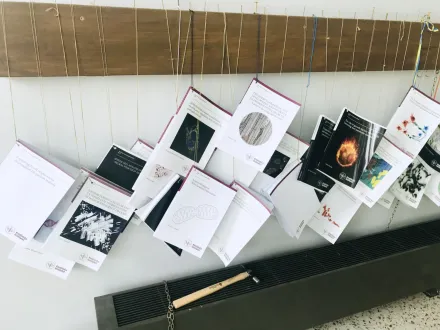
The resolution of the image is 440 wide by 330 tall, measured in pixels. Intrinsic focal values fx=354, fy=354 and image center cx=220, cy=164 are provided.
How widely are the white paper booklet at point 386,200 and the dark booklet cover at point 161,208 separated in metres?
0.68

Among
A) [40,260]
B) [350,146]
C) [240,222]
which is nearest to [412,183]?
[350,146]

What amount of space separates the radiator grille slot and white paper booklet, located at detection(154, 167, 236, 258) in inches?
5.4

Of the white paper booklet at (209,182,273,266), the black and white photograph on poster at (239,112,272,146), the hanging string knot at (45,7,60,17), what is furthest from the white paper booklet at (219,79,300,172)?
the hanging string knot at (45,7,60,17)

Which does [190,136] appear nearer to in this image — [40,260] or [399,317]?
[40,260]

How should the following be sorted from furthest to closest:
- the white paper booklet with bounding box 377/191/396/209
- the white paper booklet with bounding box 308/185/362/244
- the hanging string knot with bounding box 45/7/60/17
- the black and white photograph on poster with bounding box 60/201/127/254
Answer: the white paper booklet with bounding box 377/191/396/209 → the white paper booklet with bounding box 308/185/362/244 → the black and white photograph on poster with bounding box 60/201/127/254 → the hanging string knot with bounding box 45/7/60/17

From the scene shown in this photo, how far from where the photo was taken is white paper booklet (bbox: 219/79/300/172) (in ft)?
2.57

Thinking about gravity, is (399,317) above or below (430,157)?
below

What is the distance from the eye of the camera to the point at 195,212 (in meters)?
0.80

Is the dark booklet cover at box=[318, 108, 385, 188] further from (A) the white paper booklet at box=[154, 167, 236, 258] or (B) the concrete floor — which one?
(B) the concrete floor

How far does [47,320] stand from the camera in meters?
0.84

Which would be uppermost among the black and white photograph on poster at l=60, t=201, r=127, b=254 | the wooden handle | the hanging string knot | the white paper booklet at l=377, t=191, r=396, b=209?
the hanging string knot

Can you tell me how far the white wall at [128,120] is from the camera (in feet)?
2.38

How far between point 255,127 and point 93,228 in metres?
0.42

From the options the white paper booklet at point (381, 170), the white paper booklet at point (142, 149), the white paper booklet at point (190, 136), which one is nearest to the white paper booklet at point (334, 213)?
the white paper booklet at point (381, 170)
